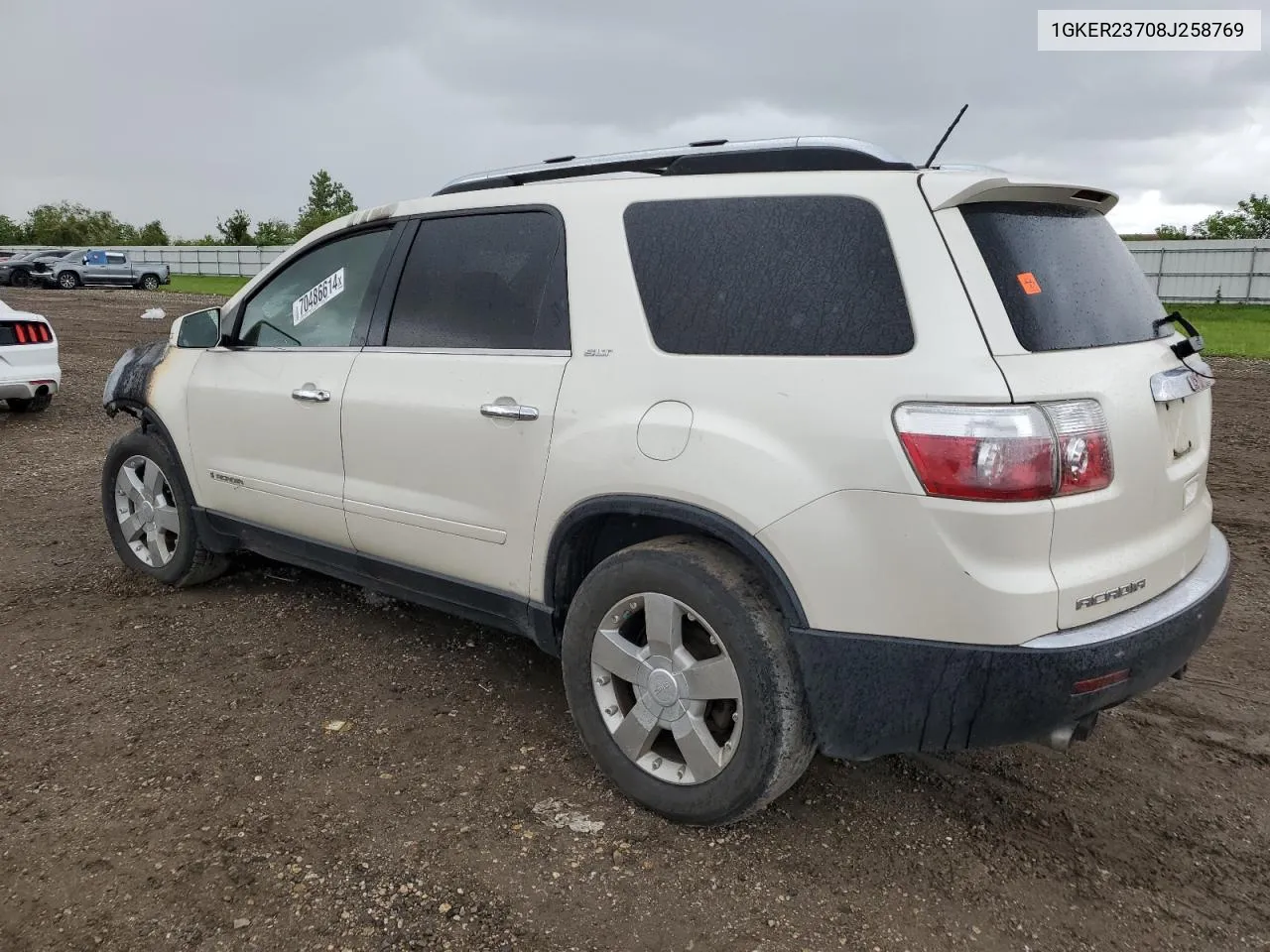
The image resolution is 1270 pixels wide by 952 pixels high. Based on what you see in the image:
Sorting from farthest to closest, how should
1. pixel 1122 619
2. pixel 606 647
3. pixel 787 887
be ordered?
pixel 606 647 → pixel 787 887 → pixel 1122 619

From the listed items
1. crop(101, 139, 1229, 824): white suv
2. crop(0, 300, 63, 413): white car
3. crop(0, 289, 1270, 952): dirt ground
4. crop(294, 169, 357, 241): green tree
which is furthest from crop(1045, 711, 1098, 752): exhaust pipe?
crop(294, 169, 357, 241): green tree

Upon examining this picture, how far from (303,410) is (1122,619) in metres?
2.97

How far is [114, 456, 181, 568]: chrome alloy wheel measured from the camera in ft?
15.8

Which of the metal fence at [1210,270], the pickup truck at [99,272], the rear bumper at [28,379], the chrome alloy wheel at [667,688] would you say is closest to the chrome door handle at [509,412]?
the chrome alloy wheel at [667,688]

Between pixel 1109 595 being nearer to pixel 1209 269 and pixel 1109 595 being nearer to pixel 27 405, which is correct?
pixel 27 405

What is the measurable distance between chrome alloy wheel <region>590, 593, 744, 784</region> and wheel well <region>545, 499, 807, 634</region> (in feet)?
0.74

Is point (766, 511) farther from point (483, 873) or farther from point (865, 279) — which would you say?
point (483, 873)

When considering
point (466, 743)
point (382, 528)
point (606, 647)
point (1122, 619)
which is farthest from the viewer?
point (382, 528)

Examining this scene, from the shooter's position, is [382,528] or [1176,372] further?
[382,528]

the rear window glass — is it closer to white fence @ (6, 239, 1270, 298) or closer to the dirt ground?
the dirt ground

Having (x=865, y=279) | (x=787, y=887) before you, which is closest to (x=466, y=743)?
(x=787, y=887)

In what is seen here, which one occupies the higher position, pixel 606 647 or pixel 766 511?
pixel 766 511

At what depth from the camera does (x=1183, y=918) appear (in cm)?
255

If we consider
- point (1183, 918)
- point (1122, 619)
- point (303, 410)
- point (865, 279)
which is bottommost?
point (1183, 918)
